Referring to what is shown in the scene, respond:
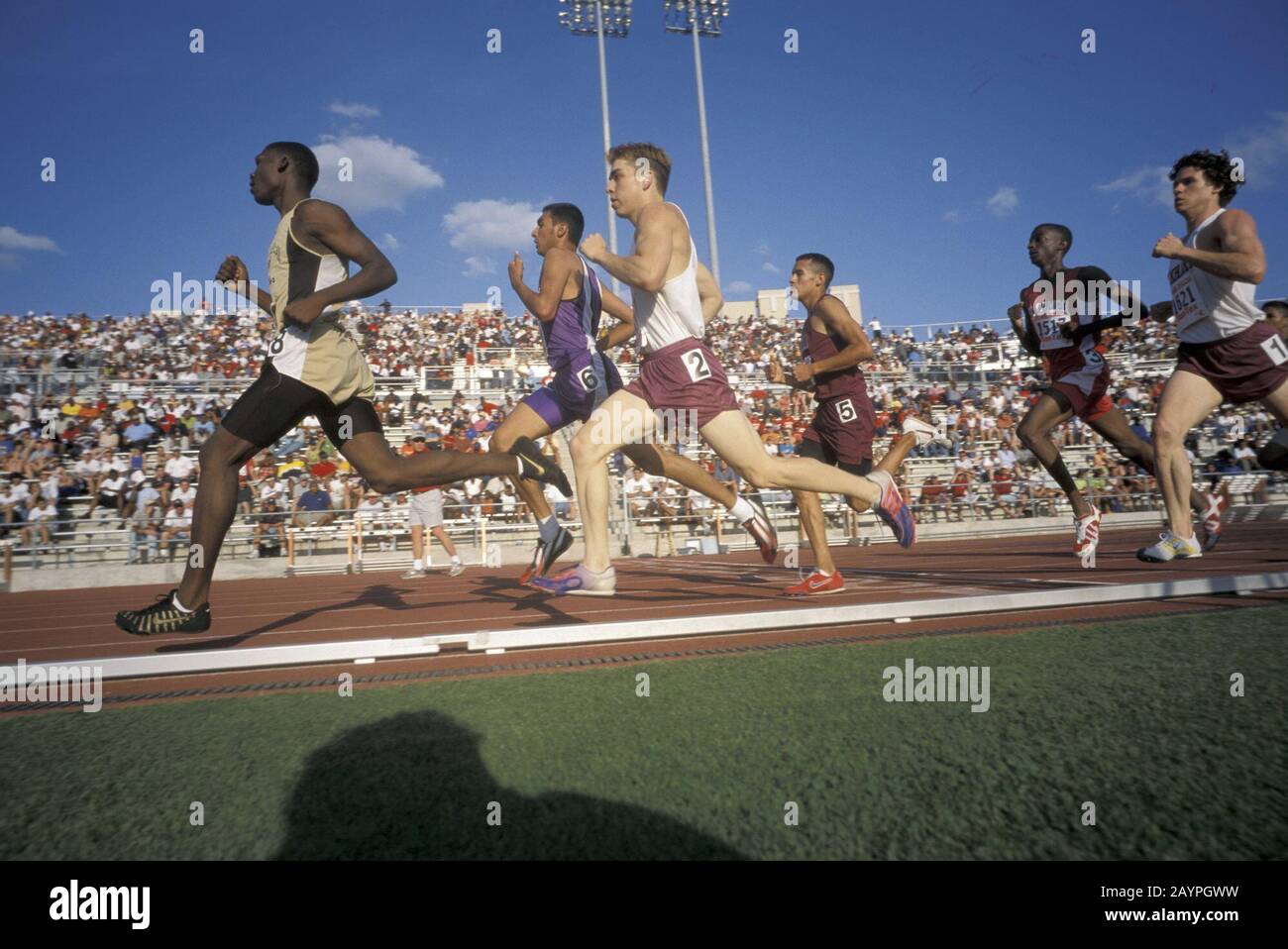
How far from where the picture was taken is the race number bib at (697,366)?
3.99 meters

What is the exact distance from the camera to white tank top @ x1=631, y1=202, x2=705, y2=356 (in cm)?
408

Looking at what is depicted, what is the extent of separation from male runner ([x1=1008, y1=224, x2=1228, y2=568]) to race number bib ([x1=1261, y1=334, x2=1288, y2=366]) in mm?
1519

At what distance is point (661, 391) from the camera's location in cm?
409

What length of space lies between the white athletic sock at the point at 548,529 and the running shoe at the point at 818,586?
1.63 metres

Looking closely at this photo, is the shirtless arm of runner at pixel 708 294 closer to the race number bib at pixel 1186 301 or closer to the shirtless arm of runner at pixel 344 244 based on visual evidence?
the shirtless arm of runner at pixel 344 244

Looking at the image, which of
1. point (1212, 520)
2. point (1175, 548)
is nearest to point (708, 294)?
point (1175, 548)

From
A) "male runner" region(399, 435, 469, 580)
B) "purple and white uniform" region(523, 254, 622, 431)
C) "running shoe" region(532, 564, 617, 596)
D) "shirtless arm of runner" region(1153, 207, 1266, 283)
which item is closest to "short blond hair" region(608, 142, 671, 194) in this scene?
"purple and white uniform" region(523, 254, 622, 431)

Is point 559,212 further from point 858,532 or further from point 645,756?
point 858,532

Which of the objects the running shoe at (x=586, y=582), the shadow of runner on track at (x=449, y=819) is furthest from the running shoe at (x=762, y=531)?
the shadow of runner on track at (x=449, y=819)

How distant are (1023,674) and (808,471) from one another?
1.97 meters

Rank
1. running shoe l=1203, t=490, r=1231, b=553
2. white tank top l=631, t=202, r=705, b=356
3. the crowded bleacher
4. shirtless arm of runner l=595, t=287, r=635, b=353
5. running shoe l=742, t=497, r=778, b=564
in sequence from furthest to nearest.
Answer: the crowded bleacher → running shoe l=1203, t=490, r=1231, b=553 → shirtless arm of runner l=595, t=287, r=635, b=353 → running shoe l=742, t=497, r=778, b=564 → white tank top l=631, t=202, r=705, b=356

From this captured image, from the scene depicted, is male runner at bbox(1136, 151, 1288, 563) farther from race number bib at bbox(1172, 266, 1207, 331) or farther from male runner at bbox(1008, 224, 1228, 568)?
male runner at bbox(1008, 224, 1228, 568)

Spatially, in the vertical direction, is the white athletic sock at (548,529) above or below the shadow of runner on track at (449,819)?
above
